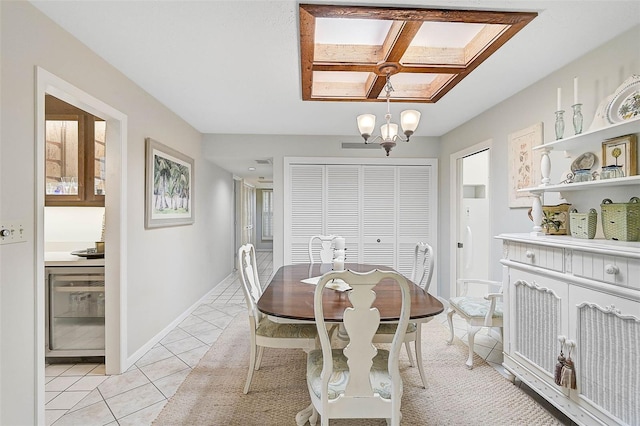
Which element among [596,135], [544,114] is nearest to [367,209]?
[544,114]

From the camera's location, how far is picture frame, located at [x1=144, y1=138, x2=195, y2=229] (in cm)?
292

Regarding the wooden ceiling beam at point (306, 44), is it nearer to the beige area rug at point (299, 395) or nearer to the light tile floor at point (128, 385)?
the beige area rug at point (299, 395)

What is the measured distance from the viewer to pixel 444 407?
2.04m

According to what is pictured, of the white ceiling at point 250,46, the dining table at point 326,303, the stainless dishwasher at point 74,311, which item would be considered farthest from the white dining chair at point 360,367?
the stainless dishwasher at point 74,311

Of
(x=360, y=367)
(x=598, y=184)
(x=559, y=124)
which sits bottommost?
(x=360, y=367)

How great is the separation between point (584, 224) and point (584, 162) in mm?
533

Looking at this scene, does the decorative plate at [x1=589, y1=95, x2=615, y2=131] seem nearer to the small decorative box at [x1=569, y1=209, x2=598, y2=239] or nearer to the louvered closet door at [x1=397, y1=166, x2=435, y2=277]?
the small decorative box at [x1=569, y1=209, x2=598, y2=239]

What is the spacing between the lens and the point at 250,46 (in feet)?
6.72

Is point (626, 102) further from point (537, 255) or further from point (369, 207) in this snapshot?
point (369, 207)

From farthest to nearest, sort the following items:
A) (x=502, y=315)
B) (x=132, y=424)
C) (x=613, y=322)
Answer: (x=502, y=315) → (x=132, y=424) → (x=613, y=322)

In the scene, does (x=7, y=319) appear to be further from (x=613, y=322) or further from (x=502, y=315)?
(x=502, y=315)

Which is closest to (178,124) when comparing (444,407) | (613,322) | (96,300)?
(96,300)

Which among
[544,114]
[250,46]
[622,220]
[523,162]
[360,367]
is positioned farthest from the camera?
[523,162]

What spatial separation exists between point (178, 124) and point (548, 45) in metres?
3.60
